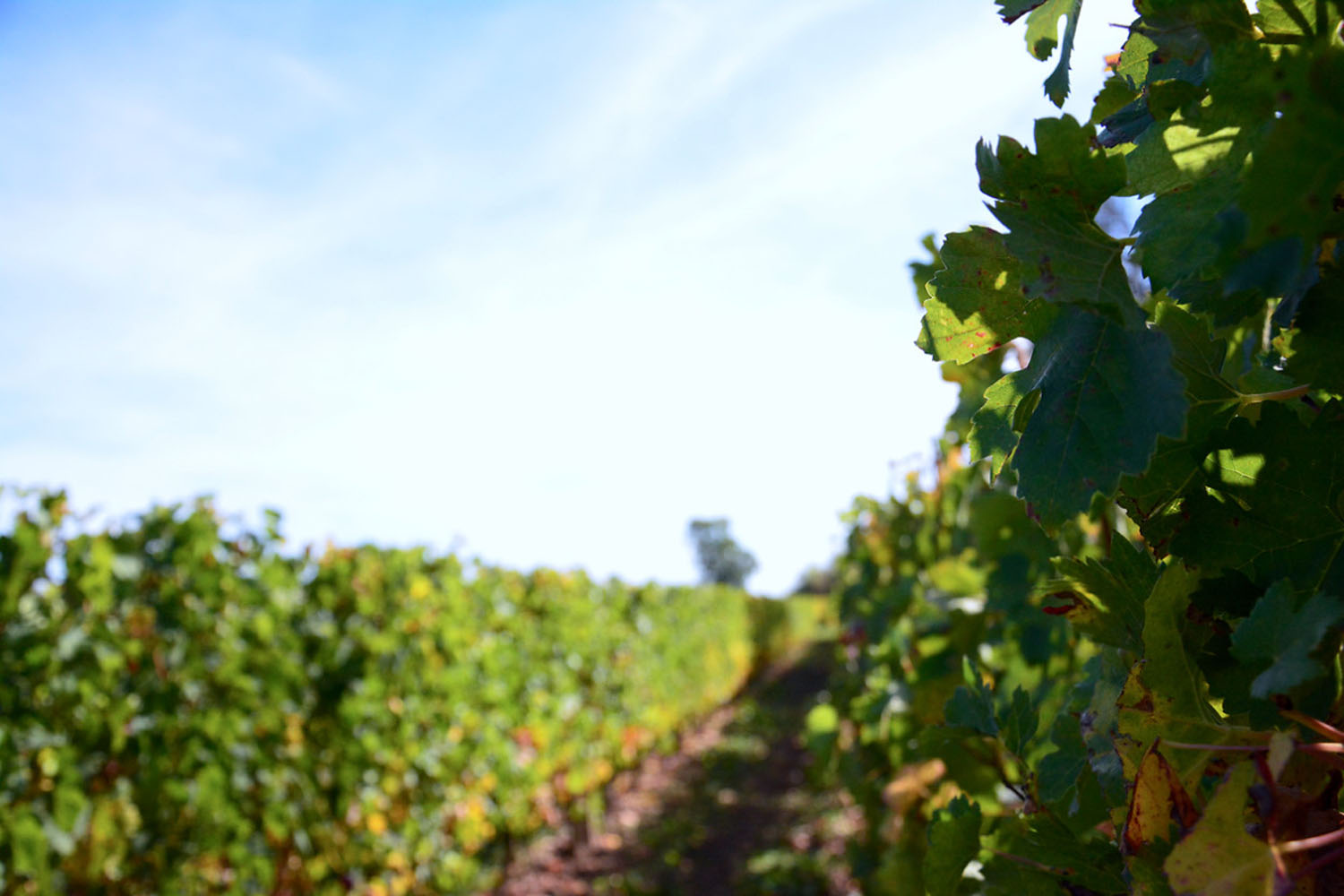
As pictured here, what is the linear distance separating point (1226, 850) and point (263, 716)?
576 centimetres

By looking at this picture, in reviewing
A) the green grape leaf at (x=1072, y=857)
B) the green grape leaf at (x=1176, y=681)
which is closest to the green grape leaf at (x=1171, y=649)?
the green grape leaf at (x=1176, y=681)

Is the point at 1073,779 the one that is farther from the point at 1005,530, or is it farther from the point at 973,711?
the point at 1005,530

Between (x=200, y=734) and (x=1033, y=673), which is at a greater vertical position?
(x=200, y=734)

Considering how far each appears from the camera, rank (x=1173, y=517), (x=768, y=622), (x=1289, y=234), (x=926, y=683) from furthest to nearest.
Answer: (x=768, y=622) → (x=926, y=683) → (x=1173, y=517) → (x=1289, y=234)

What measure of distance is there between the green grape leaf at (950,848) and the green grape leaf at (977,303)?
0.55 meters

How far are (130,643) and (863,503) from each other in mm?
4159

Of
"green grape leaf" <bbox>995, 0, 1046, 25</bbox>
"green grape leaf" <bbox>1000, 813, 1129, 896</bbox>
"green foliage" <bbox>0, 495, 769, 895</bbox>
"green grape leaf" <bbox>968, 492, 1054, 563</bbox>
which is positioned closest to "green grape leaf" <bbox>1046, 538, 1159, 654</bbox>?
"green grape leaf" <bbox>1000, 813, 1129, 896</bbox>

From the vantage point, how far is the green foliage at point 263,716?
4.19m

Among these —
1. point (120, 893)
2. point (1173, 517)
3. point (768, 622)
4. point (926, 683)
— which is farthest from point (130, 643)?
point (768, 622)

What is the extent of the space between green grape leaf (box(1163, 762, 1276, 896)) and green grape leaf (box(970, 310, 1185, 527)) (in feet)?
0.69

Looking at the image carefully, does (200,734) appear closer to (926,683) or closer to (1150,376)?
(926,683)

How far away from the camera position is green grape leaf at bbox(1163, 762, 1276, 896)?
2.01 ft

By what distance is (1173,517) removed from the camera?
2.68 feet

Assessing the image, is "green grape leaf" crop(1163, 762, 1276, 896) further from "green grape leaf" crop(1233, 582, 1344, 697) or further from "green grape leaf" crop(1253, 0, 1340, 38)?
"green grape leaf" crop(1253, 0, 1340, 38)
